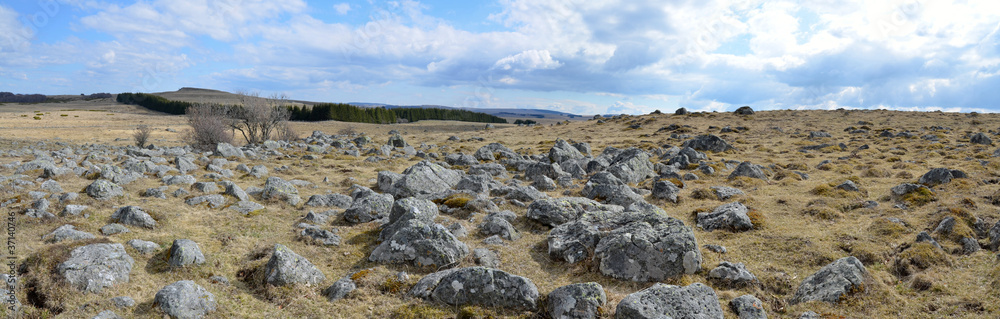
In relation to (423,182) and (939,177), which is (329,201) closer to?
(423,182)

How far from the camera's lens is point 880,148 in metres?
38.5

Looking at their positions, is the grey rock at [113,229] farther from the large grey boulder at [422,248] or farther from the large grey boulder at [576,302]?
the large grey boulder at [576,302]

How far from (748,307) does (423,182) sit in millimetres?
13864

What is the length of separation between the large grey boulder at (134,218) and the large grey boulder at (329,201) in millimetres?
4984

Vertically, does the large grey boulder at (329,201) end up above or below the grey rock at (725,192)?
below


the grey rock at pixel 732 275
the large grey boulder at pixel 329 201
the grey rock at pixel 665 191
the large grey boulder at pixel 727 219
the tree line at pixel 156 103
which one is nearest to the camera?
the grey rock at pixel 732 275

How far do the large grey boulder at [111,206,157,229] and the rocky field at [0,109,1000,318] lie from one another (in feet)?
0.20

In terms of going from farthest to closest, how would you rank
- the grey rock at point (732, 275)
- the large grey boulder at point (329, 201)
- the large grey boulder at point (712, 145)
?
the large grey boulder at point (712, 145) → the large grey boulder at point (329, 201) → the grey rock at point (732, 275)

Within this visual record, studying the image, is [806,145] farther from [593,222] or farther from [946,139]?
[593,222]

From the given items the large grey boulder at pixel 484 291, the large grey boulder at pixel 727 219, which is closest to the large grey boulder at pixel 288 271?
the large grey boulder at pixel 484 291

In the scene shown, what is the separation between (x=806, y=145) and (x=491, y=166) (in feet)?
110

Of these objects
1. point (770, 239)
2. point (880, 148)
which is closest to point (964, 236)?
point (770, 239)

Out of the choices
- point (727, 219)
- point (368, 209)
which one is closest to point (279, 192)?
point (368, 209)

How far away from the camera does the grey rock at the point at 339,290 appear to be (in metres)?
9.35
